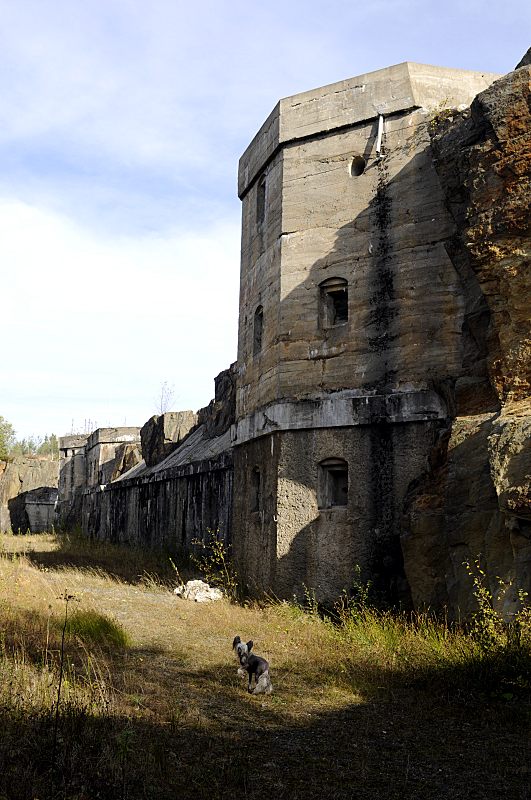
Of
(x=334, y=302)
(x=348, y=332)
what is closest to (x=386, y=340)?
(x=348, y=332)

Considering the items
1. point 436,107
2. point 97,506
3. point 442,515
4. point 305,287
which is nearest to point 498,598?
point 442,515

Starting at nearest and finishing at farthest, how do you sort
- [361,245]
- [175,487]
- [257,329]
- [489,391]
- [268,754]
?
1. [268,754]
2. [489,391]
3. [361,245]
4. [257,329]
5. [175,487]

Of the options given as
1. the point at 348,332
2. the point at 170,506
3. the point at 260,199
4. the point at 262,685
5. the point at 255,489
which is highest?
the point at 260,199

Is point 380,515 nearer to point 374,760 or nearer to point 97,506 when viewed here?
point 374,760

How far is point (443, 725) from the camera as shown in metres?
6.02

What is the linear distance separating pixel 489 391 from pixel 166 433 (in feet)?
52.5

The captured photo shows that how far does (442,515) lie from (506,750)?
3.74 meters

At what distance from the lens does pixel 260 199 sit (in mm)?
13461

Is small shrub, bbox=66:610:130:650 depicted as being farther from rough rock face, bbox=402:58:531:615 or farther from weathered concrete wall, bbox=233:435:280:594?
rough rock face, bbox=402:58:531:615

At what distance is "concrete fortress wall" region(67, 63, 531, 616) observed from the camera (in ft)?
27.9

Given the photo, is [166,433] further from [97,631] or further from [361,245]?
[97,631]

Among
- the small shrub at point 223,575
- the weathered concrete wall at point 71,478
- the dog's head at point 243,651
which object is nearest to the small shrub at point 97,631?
the dog's head at point 243,651

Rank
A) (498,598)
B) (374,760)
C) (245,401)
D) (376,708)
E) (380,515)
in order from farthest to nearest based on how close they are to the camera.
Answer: (245,401) < (380,515) < (498,598) < (376,708) < (374,760)

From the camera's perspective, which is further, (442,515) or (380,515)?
(380,515)
